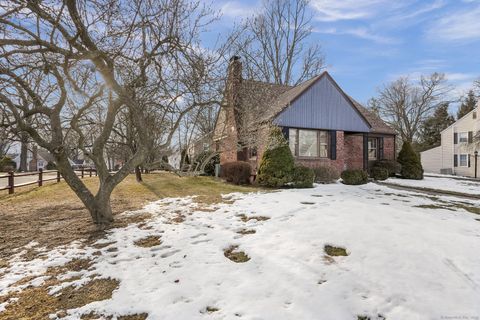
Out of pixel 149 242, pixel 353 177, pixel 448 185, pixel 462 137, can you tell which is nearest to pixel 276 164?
pixel 353 177

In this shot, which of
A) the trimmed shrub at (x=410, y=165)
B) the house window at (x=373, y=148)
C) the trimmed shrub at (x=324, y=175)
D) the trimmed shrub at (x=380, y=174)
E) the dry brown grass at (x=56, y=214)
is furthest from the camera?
the house window at (x=373, y=148)

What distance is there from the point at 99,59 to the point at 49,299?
4.30 m

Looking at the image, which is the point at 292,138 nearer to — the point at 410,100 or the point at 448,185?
the point at 448,185

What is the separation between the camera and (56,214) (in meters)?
7.60

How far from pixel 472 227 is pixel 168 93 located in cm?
714

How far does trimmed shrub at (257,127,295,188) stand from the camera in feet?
40.2

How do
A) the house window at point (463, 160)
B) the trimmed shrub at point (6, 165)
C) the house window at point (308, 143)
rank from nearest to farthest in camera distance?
the house window at point (308, 143)
the house window at point (463, 160)
the trimmed shrub at point (6, 165)

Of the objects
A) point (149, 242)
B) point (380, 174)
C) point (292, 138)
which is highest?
point (292, 138)

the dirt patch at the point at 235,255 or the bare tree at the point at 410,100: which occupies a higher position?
the bare tree at the point at 410,100

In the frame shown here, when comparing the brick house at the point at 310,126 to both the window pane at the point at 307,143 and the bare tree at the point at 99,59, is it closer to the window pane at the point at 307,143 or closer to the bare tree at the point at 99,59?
the window pane at the point at 307,143

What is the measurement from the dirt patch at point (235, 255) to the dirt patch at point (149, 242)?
4.45ft

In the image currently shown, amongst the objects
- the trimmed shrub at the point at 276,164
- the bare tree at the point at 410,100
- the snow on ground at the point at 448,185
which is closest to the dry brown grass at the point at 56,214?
the trimmed shrub at the point at 276,164

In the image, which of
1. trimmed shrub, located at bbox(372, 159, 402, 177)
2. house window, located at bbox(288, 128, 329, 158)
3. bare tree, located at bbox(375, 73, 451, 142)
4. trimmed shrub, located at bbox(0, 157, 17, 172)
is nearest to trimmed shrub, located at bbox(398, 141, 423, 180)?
trimmed shrub, located at bbox(372, 159, 402, 177)

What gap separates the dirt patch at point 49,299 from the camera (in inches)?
116
